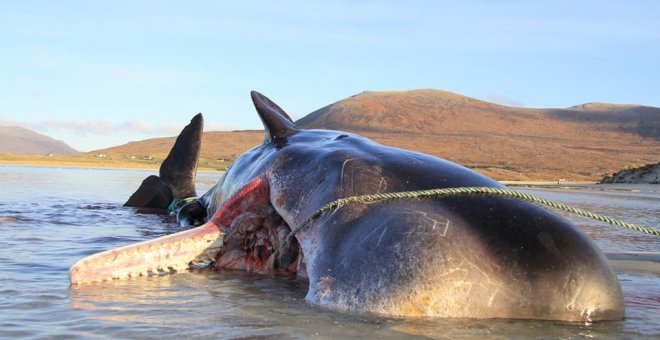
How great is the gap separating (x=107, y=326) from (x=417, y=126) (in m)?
74.5

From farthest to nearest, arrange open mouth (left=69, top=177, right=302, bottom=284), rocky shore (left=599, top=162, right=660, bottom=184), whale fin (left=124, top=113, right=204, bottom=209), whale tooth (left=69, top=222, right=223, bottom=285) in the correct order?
rocky shore (left=599, top=162, right=660, bottom=184) < whale fin (left=124, top=113, right=204, bottom=209) < open mouth (left=69, top=177, right=302, bottom=284) < whale tooth (left=69, top=222, right=223, bottom=285)

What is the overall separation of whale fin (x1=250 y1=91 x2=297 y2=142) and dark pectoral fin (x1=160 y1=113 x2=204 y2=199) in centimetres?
420

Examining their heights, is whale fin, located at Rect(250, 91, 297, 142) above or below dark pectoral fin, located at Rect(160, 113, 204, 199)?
above

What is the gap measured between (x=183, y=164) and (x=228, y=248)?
5.65 m

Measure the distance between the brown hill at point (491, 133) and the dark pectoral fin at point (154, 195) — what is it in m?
41.4

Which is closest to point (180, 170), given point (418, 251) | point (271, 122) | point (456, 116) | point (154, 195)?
point (154, 195)

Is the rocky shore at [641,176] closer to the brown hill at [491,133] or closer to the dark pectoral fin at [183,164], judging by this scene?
the brown hill at [491,133]

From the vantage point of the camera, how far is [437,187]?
4125 mm

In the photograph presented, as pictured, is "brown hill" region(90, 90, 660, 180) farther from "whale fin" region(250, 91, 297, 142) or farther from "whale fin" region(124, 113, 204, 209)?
"whale fin" region(250, 91, 297, 142)

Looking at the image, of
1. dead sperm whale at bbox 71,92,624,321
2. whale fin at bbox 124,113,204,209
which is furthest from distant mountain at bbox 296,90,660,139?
dead sperm whale at bbox 71,92,624,321

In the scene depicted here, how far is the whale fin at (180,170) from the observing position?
34.7 ft

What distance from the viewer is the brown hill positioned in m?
60.2

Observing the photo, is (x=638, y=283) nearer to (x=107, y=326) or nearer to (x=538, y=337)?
(x=538, y=337)

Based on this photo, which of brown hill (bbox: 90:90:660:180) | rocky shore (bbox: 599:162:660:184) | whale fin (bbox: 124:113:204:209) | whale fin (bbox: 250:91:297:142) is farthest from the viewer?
brown hill (bbox: 90:90:660:180)
